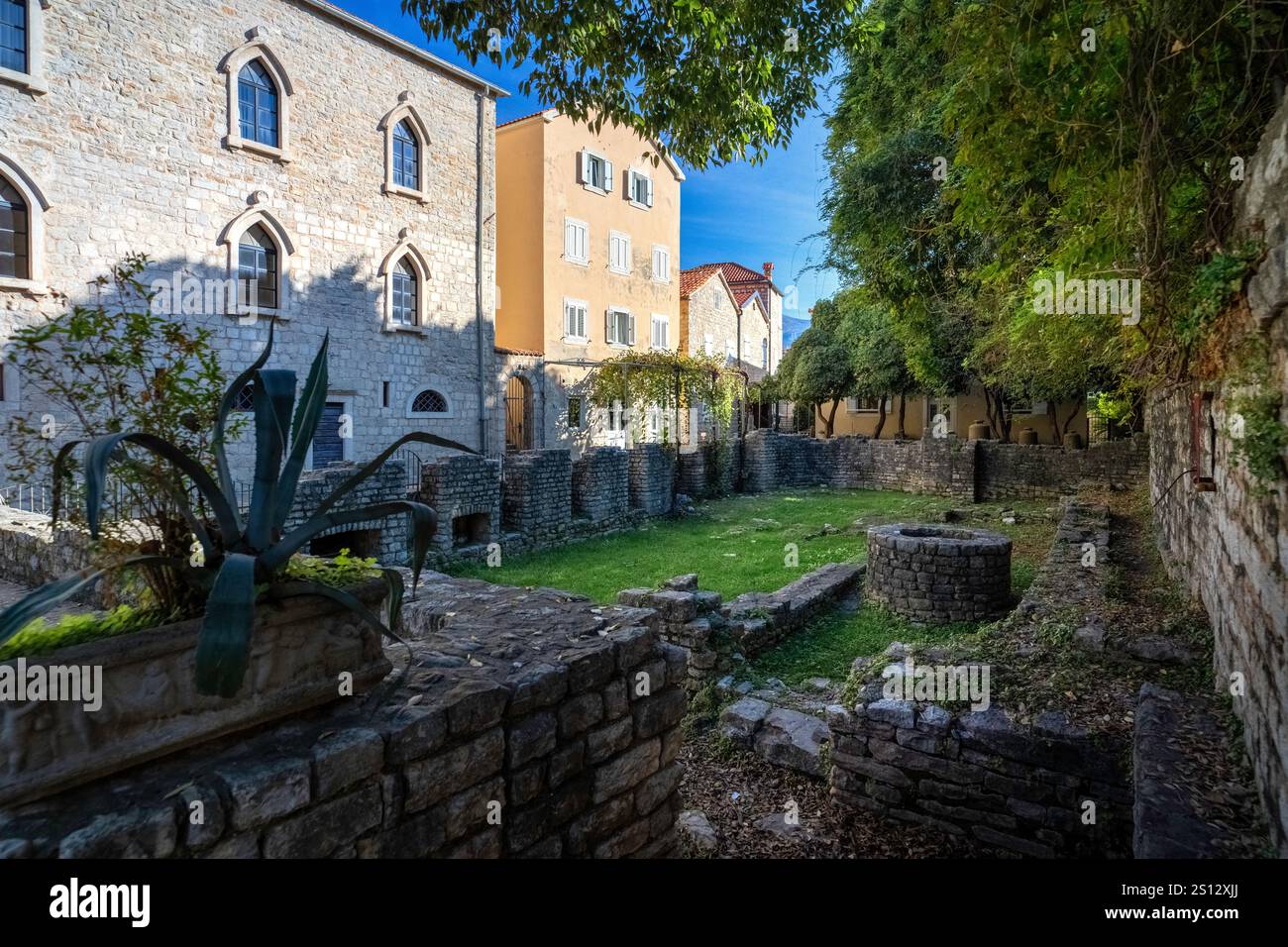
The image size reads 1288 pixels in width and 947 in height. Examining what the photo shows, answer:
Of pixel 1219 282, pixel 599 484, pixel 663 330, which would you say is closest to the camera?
pixel 1219 282

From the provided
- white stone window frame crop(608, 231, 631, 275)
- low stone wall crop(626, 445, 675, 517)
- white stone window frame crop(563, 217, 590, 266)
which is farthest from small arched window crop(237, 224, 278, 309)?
white stone window frame crop(608, 231, 631, 275)

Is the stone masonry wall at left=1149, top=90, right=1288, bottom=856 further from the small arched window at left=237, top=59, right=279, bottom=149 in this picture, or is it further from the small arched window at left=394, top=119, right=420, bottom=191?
the small arched window at left=394, top=119, right=420, bottom=191

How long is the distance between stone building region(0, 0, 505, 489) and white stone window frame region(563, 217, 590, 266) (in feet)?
10.0

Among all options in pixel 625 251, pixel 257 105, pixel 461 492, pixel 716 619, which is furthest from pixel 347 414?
pixel 716 619

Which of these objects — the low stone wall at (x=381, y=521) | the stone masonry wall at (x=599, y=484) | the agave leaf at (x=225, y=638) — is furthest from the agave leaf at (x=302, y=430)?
the stone masonry wall at (x=599, y=484)

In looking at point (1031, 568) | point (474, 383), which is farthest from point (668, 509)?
point (1031, 568)

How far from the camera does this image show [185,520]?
2.21 metres

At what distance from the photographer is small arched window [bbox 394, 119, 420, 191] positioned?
16.6 metres

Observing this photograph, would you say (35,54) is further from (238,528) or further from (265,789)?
(265,789)

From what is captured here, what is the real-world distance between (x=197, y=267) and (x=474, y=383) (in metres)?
6.56

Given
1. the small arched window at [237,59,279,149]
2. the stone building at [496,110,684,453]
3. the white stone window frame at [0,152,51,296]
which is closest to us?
the white stone window frame at [0,152,51,296]

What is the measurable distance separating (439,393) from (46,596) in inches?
636

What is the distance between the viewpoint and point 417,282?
17.1m

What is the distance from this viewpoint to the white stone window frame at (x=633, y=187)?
23.2 meters
